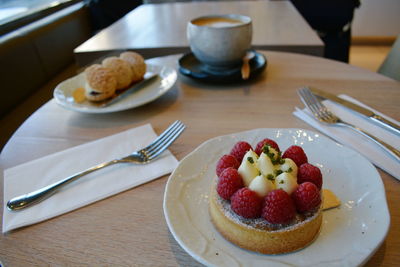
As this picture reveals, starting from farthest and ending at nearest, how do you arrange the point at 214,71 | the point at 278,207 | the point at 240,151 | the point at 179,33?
1. the point at 179,33
2. the point at 214,71
3. the point at 240,151
4. the point at 278,207

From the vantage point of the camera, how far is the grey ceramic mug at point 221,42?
1.01 m

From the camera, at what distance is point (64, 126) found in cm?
90

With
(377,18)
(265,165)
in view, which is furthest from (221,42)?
(377,18)

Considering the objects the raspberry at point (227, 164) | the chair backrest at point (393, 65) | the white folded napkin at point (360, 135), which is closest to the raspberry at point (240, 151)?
the raspberry at point (227, 164)

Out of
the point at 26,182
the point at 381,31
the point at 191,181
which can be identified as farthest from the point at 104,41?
the point at 381,31

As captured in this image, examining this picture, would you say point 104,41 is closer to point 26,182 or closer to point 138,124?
point 138,124

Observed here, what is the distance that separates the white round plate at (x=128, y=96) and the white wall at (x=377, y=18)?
3.87 metres

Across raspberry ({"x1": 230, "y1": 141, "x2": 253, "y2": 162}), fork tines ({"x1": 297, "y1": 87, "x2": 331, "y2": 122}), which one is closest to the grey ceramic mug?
fork tines ({"x1": 297, "y1": 87, "x2": 331, "y2": 122})

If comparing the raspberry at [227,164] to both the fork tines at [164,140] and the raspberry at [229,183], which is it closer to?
the raspberry at [229,183]

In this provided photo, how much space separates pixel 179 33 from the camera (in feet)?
5.79

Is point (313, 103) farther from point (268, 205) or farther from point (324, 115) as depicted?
point (268, 205)

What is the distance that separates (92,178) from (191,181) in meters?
0.24

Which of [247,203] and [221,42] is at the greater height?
[221,42]

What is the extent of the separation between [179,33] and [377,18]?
3461 mm
